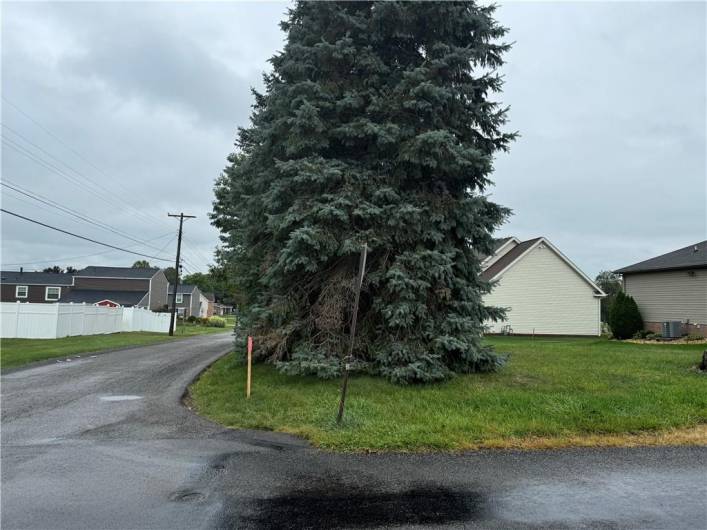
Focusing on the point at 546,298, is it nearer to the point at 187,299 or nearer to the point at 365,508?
the point at 365,508

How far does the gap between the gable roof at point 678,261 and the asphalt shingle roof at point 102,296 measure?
46.1 meters

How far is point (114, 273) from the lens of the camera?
56375mm

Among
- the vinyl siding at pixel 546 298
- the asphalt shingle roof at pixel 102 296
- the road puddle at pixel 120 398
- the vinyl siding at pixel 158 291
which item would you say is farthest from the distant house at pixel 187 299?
the road puddle at pixel 120 398

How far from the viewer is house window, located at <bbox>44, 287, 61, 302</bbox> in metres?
53.1

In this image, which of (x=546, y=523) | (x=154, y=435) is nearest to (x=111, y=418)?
(x=154, y=435)

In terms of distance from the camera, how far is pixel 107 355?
57.8 feet

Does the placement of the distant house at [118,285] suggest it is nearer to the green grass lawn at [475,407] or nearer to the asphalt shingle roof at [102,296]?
the asphalt shingle roof at [102,296]

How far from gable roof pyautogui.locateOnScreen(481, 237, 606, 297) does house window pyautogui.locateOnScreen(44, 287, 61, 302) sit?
Answer: 45.3 meters

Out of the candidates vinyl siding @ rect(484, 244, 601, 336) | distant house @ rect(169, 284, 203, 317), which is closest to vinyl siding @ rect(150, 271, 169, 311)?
distant house @ rect(169, 284, 203, 317)

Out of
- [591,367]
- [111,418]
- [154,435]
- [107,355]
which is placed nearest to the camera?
[154,435]

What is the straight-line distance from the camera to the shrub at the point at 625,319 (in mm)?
23422

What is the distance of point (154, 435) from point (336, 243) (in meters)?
4.36

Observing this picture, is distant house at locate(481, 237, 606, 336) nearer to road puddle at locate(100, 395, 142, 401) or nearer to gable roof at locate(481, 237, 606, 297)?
gable roof at locate(481, 237, 606, 297)

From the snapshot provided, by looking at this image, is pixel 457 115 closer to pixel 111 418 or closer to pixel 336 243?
pixel 336 243
